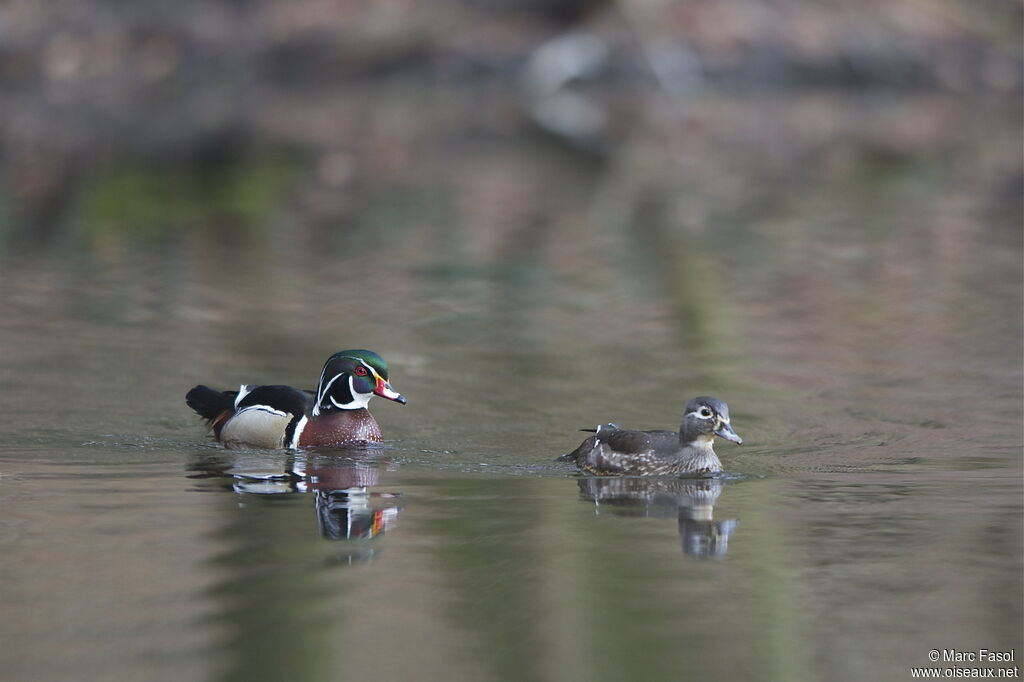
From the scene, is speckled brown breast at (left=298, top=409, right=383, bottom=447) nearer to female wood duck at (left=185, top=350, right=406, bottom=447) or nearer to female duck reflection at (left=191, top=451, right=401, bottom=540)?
female wood duck at (left=185, top=350, right=406, bottom=447)

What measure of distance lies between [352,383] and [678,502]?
270cm

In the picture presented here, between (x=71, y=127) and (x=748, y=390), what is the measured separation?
933 inches

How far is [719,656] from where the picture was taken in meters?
5.92

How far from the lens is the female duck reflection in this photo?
799cm

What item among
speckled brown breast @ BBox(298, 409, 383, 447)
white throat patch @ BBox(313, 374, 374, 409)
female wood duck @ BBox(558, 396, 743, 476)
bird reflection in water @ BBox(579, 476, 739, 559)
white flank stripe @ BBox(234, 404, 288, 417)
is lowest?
bird reflection in water @ BBox(579, 476, 739, 559)

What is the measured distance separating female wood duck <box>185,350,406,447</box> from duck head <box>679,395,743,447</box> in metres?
1.94

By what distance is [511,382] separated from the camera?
12109 millimetres

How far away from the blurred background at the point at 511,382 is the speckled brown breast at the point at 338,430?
0.28 meters

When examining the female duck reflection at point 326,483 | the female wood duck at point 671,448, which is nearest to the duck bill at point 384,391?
the female duck reflection at point 326,483

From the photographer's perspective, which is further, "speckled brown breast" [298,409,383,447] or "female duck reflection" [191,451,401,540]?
"speckled brown breast" [298,409,383,447]

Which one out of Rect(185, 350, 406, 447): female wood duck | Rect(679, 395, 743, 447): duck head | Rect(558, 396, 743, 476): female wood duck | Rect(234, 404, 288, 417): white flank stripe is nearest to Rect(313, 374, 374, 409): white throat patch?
Rect(185, 350, 406, 447): female wood duck

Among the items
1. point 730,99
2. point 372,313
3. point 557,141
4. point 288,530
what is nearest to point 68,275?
point 372,313

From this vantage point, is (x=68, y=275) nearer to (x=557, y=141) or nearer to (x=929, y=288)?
(x=929, y=288)

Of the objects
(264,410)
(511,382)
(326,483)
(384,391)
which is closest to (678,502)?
(326,483)
